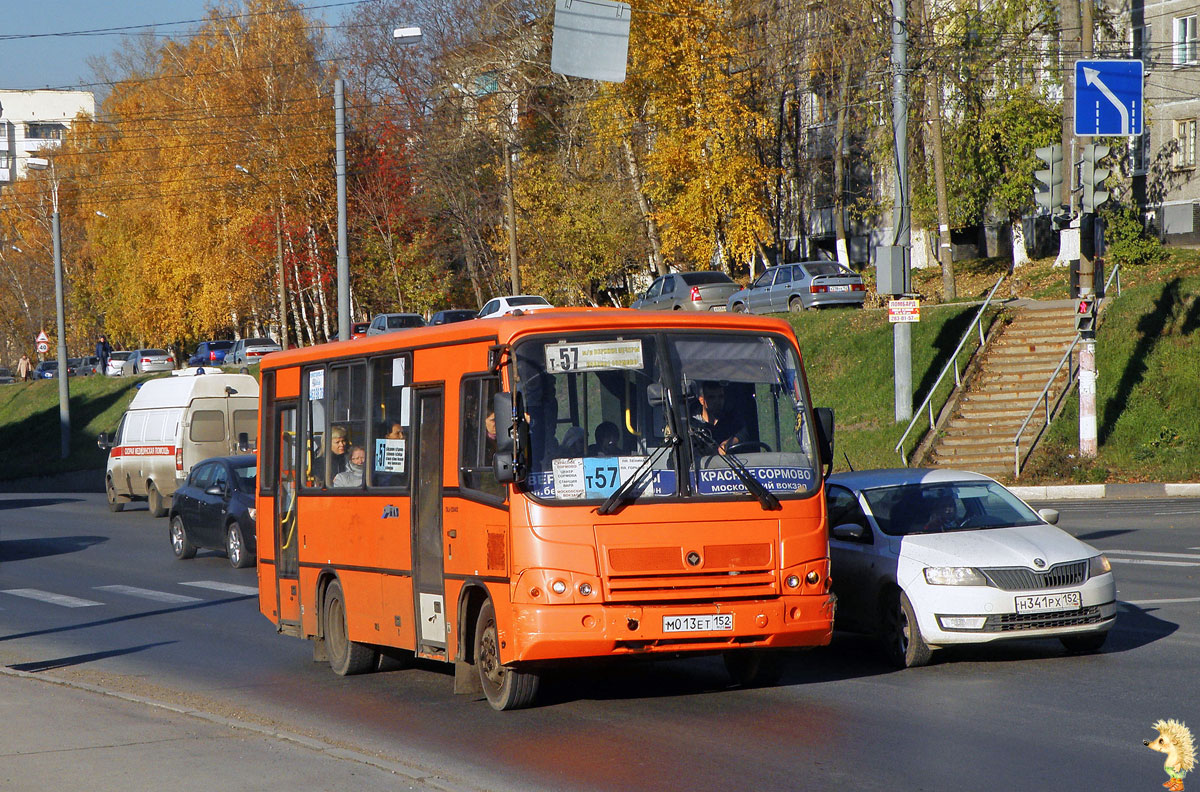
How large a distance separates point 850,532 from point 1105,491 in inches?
690

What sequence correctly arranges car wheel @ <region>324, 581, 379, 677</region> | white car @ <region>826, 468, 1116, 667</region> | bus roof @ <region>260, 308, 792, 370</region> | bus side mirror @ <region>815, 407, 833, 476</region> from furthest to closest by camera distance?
car wheel @ <region>324, 581, 379, 677</region> < white car @ <region>826, 468, 1116, 667</region> < bus side mirror @ <region>815, 407, 833, 476</region> < bus roof @ <region>260, 308, 792, 370</region>

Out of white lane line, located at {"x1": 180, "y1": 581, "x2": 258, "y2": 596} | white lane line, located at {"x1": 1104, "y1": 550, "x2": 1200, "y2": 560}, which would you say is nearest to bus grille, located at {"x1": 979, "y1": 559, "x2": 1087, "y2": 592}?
white lane line, located at {"x1": 1104, "y1": 550, "x2": 1200, "y2": 560}

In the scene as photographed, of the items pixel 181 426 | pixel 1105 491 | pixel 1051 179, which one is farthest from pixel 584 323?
pixel 181 426

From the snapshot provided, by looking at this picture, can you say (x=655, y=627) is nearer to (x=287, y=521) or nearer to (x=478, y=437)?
(x=478, y=437)

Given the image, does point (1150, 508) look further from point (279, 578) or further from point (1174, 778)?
point (1174, 778)

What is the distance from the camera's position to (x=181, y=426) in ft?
93.1

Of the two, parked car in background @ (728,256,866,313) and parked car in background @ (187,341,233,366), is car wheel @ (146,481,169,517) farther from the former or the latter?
parked car in background @ (187,341,233,366)

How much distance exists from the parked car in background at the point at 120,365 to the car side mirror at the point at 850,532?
63689 mm

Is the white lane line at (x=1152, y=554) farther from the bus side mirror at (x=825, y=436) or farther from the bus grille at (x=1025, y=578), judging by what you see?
the bus side mirror at (x=825, y=436)

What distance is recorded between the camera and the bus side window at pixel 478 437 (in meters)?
9.18

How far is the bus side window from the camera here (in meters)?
9.18

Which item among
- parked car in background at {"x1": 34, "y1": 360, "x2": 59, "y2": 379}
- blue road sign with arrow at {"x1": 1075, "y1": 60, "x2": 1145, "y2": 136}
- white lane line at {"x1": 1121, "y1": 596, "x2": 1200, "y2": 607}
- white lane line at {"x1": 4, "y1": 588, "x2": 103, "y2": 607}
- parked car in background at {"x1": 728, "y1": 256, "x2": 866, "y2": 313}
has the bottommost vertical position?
white lane line at {"x1": 4, "y1": 588, "x2": 103, "y2": 607}

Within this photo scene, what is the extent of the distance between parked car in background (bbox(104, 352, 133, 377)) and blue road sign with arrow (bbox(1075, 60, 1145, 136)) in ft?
184

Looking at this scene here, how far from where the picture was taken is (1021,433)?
94.1 ft
